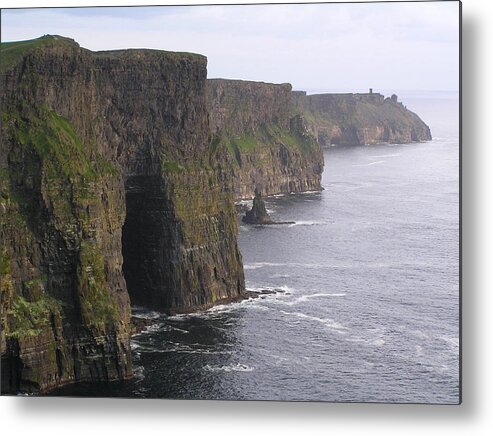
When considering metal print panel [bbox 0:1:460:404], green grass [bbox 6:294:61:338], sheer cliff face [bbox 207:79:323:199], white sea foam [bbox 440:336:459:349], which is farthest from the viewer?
sheer cliff face [bbox 207:79:323:199]

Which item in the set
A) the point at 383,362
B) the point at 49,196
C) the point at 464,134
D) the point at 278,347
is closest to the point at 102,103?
the point at 49,196

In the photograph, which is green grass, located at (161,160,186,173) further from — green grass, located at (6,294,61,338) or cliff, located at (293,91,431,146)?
green grass, located at (6,294,61,338)

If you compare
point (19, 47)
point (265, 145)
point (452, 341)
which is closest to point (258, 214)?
point (265, 145)

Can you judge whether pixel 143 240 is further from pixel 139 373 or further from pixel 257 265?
pixel 139 373

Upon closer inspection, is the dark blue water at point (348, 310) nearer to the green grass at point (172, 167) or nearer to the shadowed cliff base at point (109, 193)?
the shadowed cliff base at point (109, 193)

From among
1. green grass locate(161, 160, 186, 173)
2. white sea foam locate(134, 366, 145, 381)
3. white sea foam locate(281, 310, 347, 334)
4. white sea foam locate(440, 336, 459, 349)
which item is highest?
green grass locate(161, 160, 186, 173)

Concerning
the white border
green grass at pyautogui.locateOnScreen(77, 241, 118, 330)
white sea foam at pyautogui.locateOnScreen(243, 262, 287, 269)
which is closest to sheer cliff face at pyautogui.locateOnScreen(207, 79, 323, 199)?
white sea foam at pyautogui.locateOnScreen(243, 262, 287, 269)

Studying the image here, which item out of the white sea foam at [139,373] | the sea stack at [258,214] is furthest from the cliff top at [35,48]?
the sea stack at [258,214]

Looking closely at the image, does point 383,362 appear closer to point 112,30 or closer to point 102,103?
point 112,30
